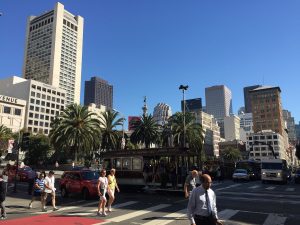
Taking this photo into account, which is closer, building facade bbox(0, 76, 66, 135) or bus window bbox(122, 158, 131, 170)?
bus window bbox(122, 158, 131, 170)

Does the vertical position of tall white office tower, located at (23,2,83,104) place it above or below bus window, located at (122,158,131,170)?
above

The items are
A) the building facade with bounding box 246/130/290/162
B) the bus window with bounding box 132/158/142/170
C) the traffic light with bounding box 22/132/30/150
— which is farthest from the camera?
the building facade with bounding box 246/130/290/162

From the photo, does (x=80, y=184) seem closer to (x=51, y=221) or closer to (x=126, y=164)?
(x=126, y=164)

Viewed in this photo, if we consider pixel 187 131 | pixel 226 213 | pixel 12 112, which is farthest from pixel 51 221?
pixel 12 112

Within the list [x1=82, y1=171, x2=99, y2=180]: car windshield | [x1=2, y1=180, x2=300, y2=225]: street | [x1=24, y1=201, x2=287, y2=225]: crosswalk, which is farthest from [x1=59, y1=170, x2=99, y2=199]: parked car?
[x1=24, y1=201, x2=287, y2=225]: crosswalk

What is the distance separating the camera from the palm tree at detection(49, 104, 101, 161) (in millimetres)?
51844

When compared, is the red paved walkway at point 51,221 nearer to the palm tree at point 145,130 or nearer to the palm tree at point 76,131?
the palm tree at point 76,131

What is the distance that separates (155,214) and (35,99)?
137 meters

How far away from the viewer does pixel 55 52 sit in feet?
598

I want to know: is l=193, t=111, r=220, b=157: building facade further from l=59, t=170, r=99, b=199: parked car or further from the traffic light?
l=59, t=170, r=99, b=199: parked car

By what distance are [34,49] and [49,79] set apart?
Result: 25.4 meters

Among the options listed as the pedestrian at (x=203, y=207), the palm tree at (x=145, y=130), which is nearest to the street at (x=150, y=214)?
the pedestrian at (x=203, y=207)

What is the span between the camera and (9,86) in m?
144

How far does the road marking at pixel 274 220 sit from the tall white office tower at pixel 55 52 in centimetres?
17642
